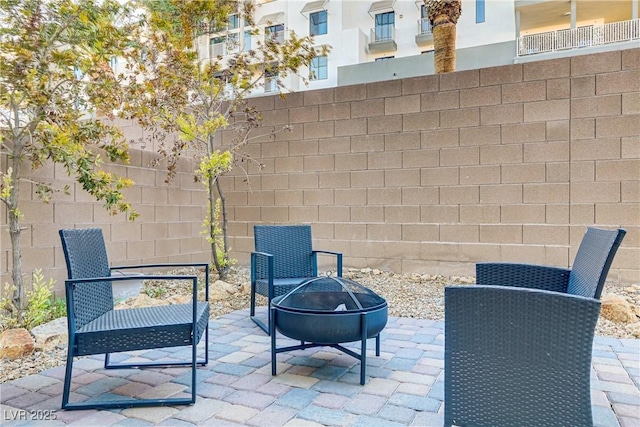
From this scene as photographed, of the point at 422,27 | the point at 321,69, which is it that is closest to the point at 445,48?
the point at 422,27

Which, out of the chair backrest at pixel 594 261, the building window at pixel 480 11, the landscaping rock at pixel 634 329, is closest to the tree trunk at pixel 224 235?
the chair backrest at pixel 594 261

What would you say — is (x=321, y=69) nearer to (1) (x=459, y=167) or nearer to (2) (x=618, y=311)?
(1) (x=459, y=167)

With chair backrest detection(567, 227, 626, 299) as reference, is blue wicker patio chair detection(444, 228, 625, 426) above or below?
below

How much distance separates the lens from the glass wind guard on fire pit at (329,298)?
2.53 metres

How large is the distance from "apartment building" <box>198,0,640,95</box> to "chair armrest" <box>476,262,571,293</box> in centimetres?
351

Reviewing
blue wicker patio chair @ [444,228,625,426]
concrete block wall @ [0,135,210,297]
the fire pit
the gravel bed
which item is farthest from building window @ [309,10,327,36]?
blue wicker patio chair @ [444,228,625,426]

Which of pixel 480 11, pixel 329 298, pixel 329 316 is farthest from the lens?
pixel 480 11

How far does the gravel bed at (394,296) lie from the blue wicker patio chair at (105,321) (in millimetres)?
670

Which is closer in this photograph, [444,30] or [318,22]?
[444,30]

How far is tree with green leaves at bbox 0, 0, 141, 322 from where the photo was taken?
3105mm

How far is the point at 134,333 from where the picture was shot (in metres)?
2.01

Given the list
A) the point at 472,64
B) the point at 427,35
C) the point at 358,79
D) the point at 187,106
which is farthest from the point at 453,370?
the point at 427,35

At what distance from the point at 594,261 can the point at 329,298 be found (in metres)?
1.43

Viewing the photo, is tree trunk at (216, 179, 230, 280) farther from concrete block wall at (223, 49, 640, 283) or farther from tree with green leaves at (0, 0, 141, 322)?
tree with green leaves at (0, 0, 141, 322)
